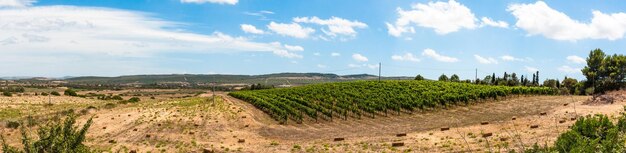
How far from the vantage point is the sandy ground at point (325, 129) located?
29.4 m

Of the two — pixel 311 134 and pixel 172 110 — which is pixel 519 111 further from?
pixel 172 110

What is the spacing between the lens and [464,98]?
5444 centimetres

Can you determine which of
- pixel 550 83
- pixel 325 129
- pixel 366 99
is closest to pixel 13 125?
pixel 325 129

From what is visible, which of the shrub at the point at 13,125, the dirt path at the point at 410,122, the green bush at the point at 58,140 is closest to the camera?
the green bush at the point at 58,140

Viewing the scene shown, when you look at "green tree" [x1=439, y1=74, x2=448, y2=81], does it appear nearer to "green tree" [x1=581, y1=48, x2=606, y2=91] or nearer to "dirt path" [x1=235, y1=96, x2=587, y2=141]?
"green tree" [x1=581, y1=48, x2=606, y2=91]

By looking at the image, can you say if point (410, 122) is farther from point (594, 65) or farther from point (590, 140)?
point (594, 65)

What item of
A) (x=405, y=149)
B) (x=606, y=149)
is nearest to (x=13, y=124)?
(x=405, y=149)

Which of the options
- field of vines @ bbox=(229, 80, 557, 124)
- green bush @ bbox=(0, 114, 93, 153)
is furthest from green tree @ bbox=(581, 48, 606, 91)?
green bush @ bbox=(0, 114, 93, 153)

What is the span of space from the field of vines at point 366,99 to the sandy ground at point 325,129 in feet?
4.61

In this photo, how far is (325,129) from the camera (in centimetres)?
4200

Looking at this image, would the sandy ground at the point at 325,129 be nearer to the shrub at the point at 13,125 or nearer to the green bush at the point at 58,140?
the shrub at the point at 13,125

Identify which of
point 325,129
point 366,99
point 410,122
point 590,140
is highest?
point 590,140

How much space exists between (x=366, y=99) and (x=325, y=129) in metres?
15.0

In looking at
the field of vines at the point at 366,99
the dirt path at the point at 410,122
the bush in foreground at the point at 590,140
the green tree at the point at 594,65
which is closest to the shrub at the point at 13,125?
the dirt path at the point at 410,122
